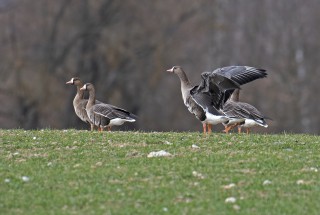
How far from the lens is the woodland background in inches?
2004

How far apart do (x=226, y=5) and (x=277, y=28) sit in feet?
12.8

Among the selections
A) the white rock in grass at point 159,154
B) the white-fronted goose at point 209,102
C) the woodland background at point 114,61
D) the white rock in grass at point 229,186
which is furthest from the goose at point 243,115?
the woodland background at point 114,61

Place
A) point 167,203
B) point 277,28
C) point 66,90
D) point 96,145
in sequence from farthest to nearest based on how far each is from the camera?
point 277,28 < point 66,90 < point 96,145 < point 167,203

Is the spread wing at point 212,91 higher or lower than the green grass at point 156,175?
higher

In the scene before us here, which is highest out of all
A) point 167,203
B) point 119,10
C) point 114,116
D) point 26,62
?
point 119,10

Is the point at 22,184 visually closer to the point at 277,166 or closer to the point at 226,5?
the point at 277,166

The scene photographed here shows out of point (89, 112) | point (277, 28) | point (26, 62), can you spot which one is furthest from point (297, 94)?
point (89, 112)

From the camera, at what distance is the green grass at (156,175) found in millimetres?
12766

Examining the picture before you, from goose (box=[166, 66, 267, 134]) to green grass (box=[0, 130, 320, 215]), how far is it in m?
1.35

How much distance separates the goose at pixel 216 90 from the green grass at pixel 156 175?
1.35 meters

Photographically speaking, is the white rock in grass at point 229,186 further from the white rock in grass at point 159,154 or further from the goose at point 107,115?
the goose at point 107,115

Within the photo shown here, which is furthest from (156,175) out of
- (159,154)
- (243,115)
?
(243,115)

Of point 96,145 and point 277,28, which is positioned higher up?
point 277,28

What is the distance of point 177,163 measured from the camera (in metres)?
15.4
